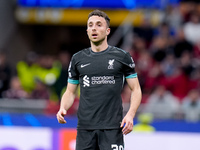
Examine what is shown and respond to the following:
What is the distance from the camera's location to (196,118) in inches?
368

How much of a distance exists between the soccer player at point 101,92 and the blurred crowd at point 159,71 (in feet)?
15.2

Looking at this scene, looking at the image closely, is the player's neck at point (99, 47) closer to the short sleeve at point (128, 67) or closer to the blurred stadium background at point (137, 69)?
the short sleeve at point (128, 67)

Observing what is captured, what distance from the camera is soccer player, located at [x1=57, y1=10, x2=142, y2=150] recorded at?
4.87 m

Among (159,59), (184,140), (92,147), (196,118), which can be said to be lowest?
(92,147)

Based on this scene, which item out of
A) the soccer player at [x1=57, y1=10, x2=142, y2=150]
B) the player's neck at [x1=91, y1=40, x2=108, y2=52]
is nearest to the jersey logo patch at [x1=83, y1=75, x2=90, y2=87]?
the soccer player at [x1=57, y1=10, x2=142, y2=150]

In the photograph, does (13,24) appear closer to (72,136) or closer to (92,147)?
(72,136)

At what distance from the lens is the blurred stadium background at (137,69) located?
788cm

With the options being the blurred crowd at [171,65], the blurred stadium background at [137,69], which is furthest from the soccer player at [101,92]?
the blurred crowd at [171,65]

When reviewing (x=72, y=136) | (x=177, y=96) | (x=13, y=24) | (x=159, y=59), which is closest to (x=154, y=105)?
(x=177, y=96)

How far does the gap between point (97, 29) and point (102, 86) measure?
0.56m

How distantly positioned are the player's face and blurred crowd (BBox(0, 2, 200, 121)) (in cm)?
475

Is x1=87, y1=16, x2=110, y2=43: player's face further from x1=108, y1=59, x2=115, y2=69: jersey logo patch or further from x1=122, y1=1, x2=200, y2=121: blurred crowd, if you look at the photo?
x1=122, y1=1, x2=200, y2=121: blurred crowd

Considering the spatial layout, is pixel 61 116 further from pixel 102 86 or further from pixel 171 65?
pixel 171 65

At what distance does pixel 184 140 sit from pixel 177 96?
2.69 m
